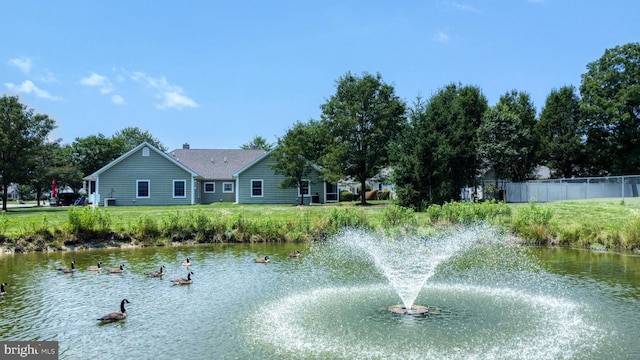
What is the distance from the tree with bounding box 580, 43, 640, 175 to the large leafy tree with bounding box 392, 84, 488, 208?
18.4 meters

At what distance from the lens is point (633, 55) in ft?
164

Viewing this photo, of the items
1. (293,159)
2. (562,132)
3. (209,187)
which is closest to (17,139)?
(209,187)

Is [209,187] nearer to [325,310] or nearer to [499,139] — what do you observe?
[499,139]

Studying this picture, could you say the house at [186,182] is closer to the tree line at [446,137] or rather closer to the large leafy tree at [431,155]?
the tree line at [446,137]

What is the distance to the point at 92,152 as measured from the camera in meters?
73.1

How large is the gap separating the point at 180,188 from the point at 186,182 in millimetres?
726

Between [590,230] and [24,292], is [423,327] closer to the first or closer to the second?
[24,292]

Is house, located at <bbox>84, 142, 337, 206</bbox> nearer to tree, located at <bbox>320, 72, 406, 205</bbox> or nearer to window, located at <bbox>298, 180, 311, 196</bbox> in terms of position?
window, located at <bbox>298, 180, 311, 196</bbox>

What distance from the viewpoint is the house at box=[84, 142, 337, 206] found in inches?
1665

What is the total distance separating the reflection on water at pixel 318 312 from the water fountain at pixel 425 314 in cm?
4

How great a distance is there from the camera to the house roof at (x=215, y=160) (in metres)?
47.6

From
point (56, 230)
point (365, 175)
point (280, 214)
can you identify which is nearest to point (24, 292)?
point (56, 230)

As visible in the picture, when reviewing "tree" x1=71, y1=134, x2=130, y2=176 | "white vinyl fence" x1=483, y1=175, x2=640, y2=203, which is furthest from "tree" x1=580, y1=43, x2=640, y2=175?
"tree" x1=71, y1=134, x2=130, y2=176

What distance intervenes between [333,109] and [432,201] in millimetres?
14645
